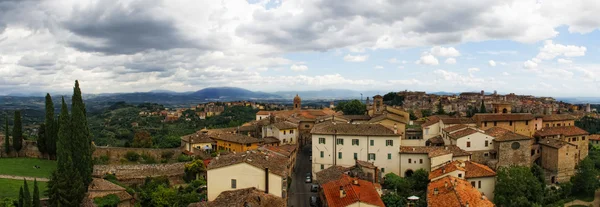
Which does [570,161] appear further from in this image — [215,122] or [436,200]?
[215,122]

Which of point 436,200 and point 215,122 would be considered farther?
point 215,122

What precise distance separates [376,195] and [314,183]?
11243 mm

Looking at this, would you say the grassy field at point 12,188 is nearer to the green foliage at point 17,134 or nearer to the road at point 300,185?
the green foliage at point 17,134

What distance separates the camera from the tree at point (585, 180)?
40.4 m

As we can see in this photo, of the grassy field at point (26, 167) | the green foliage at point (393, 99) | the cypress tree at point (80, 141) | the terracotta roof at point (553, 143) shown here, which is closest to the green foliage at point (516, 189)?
the terracotta roof at point (553, 143)

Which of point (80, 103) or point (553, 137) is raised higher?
point (80, 103)

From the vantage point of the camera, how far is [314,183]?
4031 cm

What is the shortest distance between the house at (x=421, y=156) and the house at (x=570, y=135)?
14.2 m

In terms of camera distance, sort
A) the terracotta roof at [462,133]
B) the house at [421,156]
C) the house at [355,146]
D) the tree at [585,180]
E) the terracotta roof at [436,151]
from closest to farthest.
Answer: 1. the terracotta roof at [436,151]
2. the house at [421,156]
3. the tree at [585,180]
4. the house at [355,146]
5. the terracotta roof at [462,133]

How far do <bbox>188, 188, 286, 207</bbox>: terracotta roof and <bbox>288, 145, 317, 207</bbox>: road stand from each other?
5532 millimetres

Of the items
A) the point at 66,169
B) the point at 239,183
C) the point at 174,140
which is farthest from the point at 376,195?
the point at 174,140

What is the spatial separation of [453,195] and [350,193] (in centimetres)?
754

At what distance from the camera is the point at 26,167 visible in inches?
1655

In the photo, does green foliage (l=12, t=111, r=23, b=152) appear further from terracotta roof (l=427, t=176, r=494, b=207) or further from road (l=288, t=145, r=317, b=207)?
terracotta roof (l=427, t=176, r=494, b=207)
